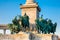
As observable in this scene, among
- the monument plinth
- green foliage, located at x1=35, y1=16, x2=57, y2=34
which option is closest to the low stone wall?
green foliage, located at x1=35, y1=16, x2=57, y2=34

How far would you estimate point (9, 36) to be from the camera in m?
45.6

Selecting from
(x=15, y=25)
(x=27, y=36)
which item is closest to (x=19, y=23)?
(x=15, y=25)

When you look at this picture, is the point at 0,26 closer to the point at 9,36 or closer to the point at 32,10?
the point at 32,10

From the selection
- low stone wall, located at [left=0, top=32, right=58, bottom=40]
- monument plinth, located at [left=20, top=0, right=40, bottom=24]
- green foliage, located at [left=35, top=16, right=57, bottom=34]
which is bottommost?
low stone wall, located at [left=0, top=32, right=58, bottom=40]

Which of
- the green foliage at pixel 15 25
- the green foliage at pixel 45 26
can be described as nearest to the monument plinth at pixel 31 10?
the green foliage at pixel 45 26

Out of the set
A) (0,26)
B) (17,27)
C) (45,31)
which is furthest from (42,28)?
(0,26)

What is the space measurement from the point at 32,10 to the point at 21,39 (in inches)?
384

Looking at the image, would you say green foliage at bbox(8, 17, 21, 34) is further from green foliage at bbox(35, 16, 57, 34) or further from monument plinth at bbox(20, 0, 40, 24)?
monument plinth at bbox(20, 0, 40, 24)

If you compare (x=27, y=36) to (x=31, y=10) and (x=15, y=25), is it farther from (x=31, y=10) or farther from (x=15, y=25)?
(x=31, y=10)

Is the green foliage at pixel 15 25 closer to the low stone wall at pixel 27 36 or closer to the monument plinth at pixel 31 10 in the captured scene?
the low stone wall at pixel 27 36

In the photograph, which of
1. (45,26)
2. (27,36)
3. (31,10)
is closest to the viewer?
(27,36)

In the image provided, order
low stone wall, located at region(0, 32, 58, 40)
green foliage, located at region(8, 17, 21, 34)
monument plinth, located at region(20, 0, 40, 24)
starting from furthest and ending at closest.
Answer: monument plinth, located at region(20, 0, 40, 24)
green foliage, located at region(8, 17, 21, 34)
low stone wall, located at region(0, 32, 58, 40)

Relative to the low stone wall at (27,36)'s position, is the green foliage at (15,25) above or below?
above

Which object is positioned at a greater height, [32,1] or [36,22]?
[32,1]
